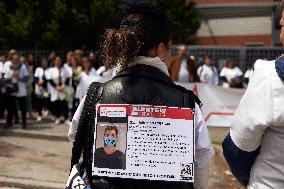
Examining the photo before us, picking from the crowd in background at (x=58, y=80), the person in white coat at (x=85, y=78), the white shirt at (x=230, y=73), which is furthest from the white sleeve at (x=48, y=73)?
the white shirt at (x=230, y=73)

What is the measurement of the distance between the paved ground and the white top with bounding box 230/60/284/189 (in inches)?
204

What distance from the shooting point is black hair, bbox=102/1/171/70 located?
2451 millimetres

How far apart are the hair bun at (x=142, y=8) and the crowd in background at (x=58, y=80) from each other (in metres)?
7.87

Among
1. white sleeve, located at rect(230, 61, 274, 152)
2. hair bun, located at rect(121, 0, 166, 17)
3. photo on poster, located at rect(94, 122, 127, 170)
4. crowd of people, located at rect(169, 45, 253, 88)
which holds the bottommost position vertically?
crowd of people, located at rect(169, 45, 253, 88)

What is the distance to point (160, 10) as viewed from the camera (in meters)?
2.52

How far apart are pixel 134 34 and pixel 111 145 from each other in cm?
51

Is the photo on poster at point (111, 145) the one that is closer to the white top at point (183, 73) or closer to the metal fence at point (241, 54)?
the white top at point (183, 73)

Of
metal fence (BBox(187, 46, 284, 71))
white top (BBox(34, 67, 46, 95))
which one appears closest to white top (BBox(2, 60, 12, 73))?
white top (BBox(34, 67, 46, 95))

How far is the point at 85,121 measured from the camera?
8.36 feet

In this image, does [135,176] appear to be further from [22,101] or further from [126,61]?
[22,101]

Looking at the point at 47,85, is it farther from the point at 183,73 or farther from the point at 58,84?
the point at 183,73

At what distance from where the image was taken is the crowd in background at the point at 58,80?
37.8ft

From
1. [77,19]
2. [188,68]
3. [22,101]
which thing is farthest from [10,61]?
[77,19]

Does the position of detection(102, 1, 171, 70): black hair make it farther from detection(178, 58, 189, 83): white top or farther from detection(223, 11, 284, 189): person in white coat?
detection(178, 58, 189, 83): white top
